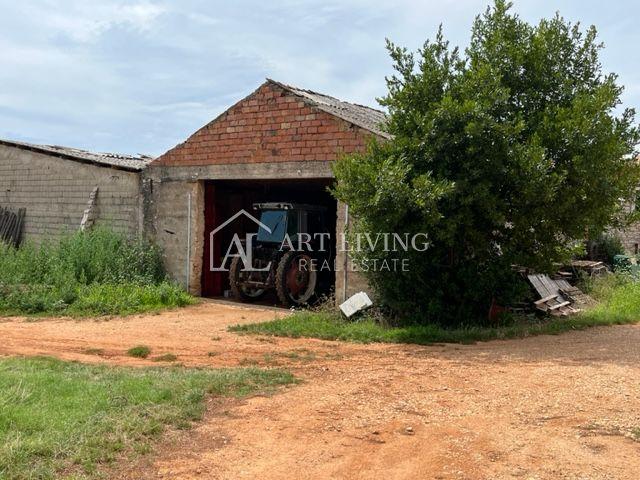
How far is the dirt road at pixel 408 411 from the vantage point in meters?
3.84

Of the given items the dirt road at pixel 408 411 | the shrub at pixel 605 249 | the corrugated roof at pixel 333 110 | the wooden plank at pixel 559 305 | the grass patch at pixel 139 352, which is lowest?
the dirt road at pixel 408 411

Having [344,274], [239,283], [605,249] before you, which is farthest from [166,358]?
[605,249]

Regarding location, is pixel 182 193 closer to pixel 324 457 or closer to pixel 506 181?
pixel 506 181

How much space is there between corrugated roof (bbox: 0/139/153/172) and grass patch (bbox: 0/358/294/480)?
8014 millimetres

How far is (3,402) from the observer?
4516 mm

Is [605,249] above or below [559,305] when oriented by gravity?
above

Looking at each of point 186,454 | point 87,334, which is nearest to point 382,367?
point 186,454

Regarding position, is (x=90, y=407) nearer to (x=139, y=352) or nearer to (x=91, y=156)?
(x=139, y=352)

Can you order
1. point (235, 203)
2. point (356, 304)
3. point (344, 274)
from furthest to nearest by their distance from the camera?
point (235, 203) < point (344, 274) < point (356, 304)

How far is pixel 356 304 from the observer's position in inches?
389

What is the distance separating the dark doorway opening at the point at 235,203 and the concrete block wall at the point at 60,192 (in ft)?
5.58

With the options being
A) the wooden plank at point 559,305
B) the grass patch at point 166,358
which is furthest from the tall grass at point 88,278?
the wooden plank at point 559,305

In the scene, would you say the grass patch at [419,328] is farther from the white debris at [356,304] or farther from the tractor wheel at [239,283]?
the tractor wheel at [239,283]

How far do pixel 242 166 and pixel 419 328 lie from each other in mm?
5187
